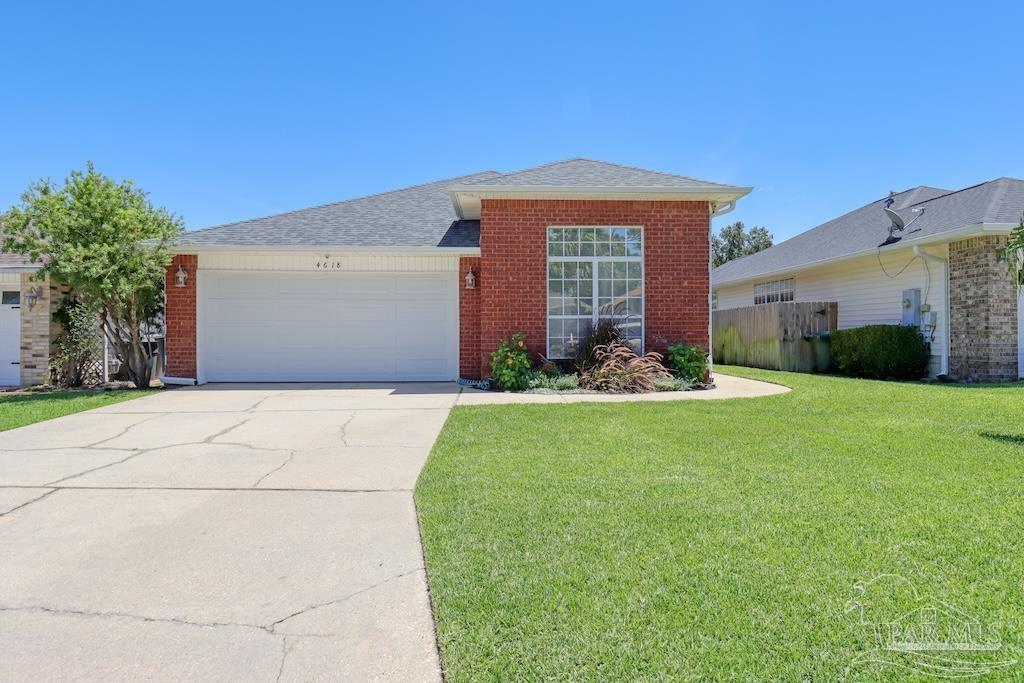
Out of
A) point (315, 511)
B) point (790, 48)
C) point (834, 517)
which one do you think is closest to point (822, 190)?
point (790, 48)

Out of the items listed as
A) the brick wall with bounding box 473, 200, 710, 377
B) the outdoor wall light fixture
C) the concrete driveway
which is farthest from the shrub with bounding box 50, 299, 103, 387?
the brick wall with bounding box 473, 200, 710, 377

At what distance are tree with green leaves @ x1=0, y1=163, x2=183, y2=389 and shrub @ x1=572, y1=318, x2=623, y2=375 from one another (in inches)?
328

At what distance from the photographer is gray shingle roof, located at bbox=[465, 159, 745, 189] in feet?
35.5

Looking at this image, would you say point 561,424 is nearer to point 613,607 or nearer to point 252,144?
point 613,607

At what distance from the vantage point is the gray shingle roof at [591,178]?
10.8 m

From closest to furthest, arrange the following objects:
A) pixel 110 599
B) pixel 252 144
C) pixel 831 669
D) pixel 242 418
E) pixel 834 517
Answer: pixel 831 669 → pixel 110 599 → pixel 834 517 → pixel 242 418 → pixel 252 144

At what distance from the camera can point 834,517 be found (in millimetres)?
3508

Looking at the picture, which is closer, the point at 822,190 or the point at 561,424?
the point at 561,424

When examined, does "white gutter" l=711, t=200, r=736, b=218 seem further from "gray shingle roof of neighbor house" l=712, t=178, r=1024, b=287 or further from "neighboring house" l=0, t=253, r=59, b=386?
"neighboring house" l=0, t=253, r=59, b=386

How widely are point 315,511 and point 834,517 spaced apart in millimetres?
3442

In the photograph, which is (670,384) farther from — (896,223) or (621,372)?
(896,223)

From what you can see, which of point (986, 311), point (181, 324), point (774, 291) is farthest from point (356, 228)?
point (774, 291)

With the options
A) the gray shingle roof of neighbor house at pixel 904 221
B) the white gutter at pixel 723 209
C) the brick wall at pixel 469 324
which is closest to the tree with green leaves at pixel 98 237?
the brick wall at pixel 469 324

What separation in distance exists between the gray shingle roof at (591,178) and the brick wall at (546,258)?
37cm
